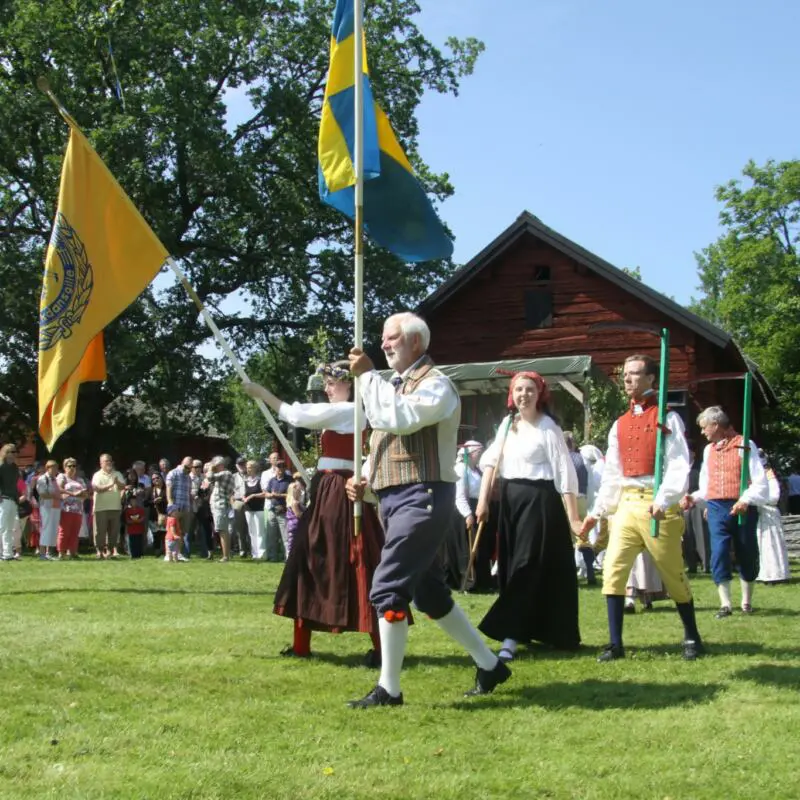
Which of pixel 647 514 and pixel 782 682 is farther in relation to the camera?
pixel 647 514

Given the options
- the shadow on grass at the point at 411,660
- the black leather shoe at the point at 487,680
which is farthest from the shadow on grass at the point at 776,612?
the black leather shoe at the point at 487,680

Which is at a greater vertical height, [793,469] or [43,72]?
[43,72]

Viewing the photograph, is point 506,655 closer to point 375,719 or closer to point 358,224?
point 375,719

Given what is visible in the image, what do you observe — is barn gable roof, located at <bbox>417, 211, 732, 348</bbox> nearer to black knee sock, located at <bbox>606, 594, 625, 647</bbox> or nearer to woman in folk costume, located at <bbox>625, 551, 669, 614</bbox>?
woman in folk costume, located at <bbox>625, 551, 669, 614</bbox>

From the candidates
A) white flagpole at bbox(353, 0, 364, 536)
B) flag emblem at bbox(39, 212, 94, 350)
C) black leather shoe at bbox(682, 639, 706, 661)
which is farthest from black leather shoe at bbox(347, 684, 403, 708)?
flag emblem at bbox(39, 212, 94, 350)

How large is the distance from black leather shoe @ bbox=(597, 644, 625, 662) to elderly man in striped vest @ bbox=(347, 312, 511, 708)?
1435 mm

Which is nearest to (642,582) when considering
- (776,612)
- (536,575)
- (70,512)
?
(776,612)

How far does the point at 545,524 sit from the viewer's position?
743cm

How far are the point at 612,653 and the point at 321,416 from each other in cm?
237

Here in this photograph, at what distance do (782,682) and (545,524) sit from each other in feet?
6.20

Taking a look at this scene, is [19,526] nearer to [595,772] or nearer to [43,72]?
[43,72]

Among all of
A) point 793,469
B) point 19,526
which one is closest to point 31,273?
point 19,526

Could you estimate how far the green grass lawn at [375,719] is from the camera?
4145 millimetres

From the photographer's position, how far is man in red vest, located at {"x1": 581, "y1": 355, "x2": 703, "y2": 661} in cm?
681
